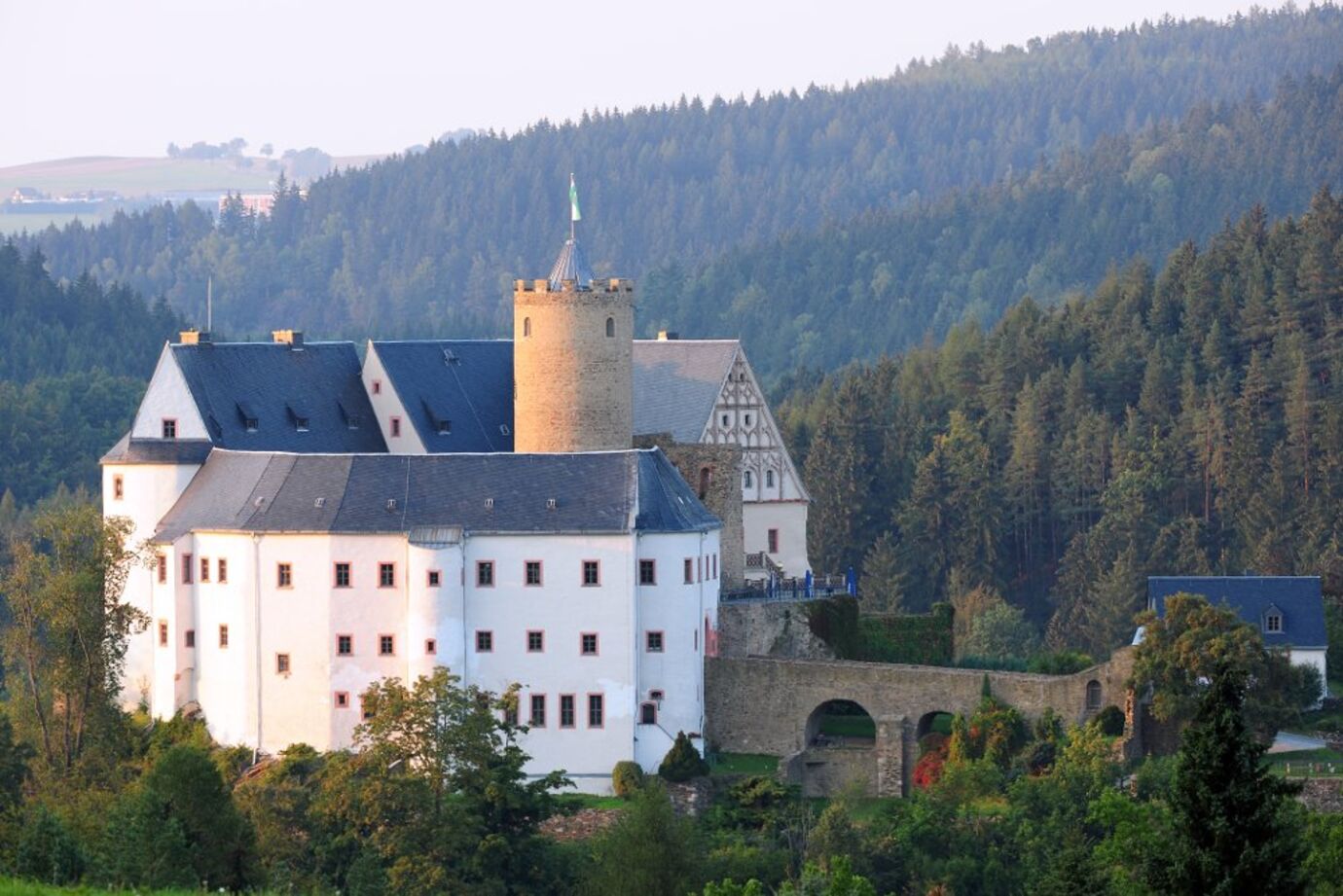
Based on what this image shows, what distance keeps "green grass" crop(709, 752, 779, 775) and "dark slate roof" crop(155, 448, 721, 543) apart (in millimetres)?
5319

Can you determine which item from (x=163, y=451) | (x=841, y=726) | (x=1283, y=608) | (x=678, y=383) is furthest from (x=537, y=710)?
(x=1283, y=608)

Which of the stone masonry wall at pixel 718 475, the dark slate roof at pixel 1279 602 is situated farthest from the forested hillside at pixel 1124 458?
the stone masonry wall at pixel 718 475

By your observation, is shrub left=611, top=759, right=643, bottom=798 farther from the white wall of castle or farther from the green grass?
the green grass

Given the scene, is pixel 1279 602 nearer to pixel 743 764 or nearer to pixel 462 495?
pixel 743 764

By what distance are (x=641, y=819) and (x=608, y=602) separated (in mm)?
8351

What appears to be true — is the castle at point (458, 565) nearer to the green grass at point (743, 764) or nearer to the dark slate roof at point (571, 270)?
the dark slate roof at point (571, 270)

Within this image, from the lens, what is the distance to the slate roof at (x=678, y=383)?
86.9 meters

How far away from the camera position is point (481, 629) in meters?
75.5

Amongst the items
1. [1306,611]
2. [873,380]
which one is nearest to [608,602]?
[1306,611]

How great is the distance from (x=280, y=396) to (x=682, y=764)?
16.7 m

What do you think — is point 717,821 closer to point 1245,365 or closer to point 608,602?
point 608,602

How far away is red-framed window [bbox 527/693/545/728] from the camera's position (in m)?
74.9

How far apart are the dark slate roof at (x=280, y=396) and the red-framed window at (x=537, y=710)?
10.2 meters

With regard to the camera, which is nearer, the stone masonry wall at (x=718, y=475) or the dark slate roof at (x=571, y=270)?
the dark slate roof at (x=571, y=270)
